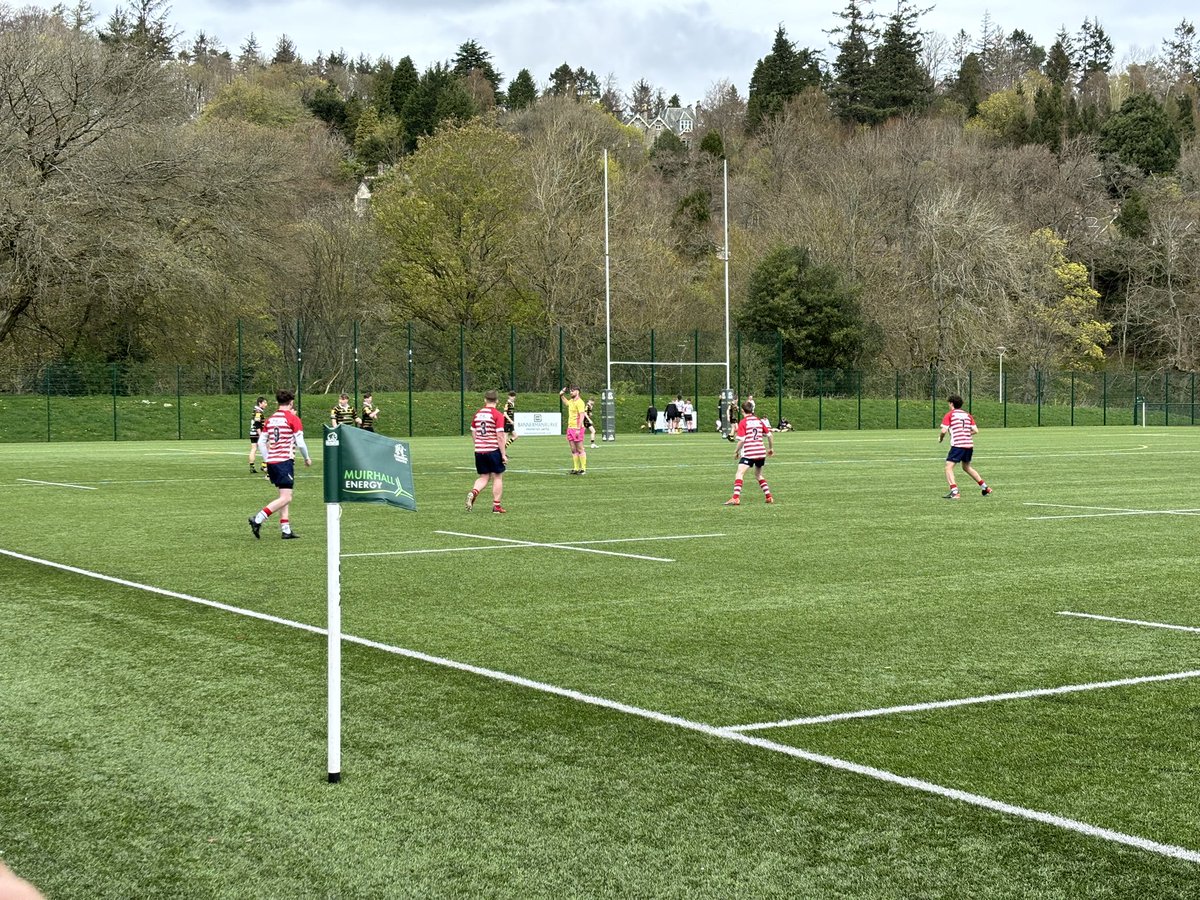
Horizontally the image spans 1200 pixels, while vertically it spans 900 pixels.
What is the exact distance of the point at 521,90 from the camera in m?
137

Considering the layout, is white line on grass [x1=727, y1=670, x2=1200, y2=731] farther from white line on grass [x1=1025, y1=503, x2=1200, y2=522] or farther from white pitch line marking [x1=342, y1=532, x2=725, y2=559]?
white line on grass [x1=1025, y1=503, x2=1200, y2=522]

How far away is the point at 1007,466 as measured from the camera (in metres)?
31.9

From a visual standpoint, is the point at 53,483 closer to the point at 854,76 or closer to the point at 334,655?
the point at 334,655

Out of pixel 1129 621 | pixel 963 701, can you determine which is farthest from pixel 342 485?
pixel 1129 621

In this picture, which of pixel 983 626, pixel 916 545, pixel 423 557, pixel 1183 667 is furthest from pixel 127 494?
pixel 1183 667

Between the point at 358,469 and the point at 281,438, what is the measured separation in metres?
11.0

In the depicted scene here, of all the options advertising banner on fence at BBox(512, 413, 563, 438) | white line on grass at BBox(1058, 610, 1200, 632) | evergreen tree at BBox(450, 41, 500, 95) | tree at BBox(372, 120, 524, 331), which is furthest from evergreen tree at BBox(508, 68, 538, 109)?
white line on grass at BBox(1058, 610, 1200, 632)

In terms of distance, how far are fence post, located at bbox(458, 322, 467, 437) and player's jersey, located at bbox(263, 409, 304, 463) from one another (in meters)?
38.1

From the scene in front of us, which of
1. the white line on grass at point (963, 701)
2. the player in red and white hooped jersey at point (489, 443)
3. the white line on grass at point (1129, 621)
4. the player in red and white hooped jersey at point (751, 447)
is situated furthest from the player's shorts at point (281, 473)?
the white line on grass at point (963, 701)

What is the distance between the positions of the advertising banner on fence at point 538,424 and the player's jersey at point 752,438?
27.8m

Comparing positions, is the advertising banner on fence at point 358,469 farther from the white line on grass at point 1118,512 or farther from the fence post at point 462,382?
the fence post at point 462,382

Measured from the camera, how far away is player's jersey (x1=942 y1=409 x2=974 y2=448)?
73.2ft

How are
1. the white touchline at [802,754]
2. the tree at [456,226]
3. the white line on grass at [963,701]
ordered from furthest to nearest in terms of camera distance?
the tree at [456,226] → the white line on grass at [963,701] → the white touchline at [802,754]

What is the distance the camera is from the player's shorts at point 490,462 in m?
20.1
